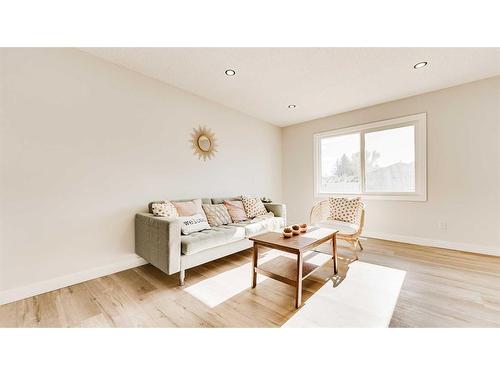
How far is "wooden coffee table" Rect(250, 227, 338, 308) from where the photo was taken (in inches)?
67.9

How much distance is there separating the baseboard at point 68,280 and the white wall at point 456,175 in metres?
4.01

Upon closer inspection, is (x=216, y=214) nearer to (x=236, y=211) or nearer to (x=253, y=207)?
(x=236, y=211)

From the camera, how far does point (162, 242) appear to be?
2.10 meters

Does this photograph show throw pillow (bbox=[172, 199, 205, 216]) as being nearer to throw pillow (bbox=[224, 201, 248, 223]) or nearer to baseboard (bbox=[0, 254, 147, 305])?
throw pillow (bbox=[224, 201, 248, 223])

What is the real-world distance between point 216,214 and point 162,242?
41.0 inches

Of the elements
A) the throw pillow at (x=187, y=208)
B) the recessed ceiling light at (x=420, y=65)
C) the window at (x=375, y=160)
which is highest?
the recessed ceiling light at (x=420, y=65)

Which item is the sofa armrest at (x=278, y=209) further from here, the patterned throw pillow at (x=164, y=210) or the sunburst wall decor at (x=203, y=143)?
the patterned throw pillow at (x=164, y=210)

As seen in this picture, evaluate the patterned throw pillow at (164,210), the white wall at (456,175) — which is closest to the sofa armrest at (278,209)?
the white wall at (456,175)

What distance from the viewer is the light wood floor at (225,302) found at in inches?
60.2

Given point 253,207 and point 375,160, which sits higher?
point 375,160

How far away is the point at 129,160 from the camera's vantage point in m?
2.56

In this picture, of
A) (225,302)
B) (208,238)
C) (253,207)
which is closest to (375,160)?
(253,207)
